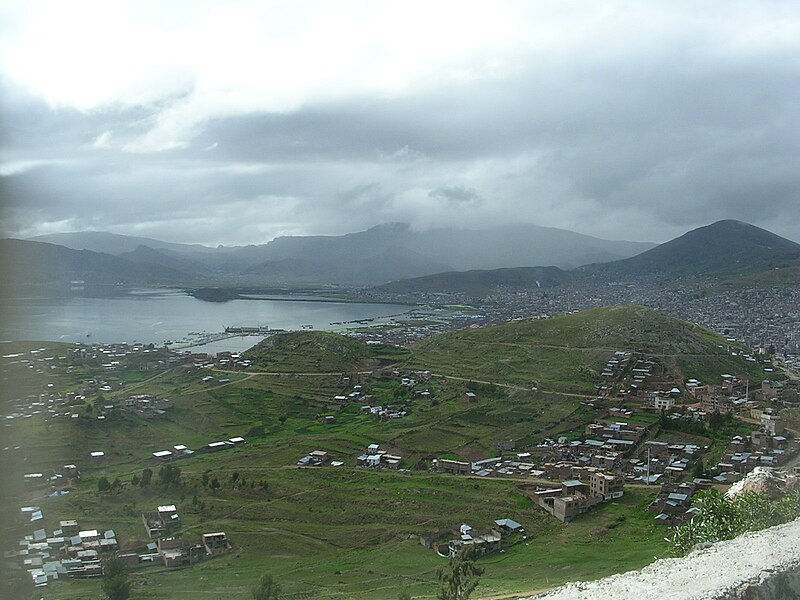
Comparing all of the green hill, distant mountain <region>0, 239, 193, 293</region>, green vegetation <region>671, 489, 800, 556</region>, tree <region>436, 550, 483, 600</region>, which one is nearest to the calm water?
distant mountain <region>0, 239, 193, 293</region>

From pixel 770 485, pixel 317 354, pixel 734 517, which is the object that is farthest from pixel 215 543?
pixel 317 354

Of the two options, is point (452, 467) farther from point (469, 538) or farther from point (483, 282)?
point (483, 282)

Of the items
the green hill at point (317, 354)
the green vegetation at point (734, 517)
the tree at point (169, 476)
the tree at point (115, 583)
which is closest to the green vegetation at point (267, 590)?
the tree at point (115, 583)

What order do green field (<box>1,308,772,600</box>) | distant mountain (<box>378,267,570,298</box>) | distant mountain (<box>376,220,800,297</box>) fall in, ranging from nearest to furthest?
1. green field (<box>1,308,772,600</box>)
2. distant mountain (<box>376,220,800,297</box>)
3. distant mountain (<box>378,267,570,298</box>)

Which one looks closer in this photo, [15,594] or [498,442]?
[15,594]

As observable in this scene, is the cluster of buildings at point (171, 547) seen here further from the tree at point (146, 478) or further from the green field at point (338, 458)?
the tree at point (146, 478)

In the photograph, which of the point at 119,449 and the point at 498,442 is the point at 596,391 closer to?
the point at 498,442

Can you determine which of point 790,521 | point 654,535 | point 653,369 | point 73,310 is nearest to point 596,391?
point 653,369

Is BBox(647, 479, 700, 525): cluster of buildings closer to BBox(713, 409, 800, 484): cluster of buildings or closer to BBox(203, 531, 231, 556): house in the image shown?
BBox(713, 409, 800, 484): cluster of buildings
